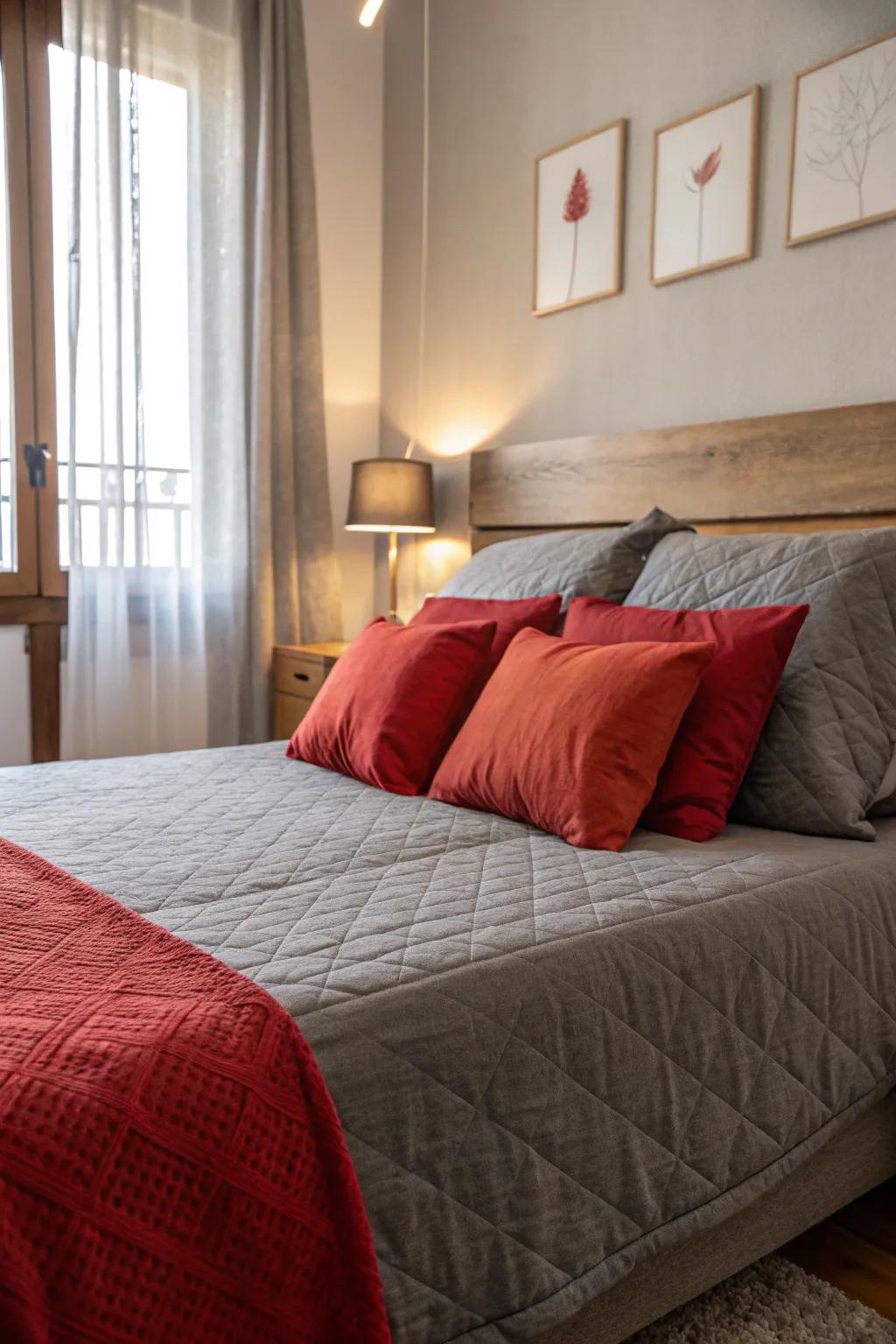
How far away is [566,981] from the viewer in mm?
1173

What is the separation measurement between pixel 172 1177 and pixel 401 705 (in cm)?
123

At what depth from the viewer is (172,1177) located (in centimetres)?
89

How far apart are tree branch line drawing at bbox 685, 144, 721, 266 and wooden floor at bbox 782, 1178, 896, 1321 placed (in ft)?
6.77

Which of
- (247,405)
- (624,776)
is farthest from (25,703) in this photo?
(624,776)

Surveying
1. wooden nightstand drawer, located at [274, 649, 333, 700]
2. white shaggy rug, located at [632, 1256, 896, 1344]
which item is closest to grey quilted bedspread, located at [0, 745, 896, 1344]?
white shaggy rug, located at [632, 1256, 896, 1344]

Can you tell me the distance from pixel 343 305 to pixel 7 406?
1238 mm

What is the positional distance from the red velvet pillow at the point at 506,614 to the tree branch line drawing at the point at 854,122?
1.05 m

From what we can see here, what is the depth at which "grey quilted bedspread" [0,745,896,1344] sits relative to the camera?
3.41 feet

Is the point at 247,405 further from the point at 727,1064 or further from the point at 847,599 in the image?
the point at 727,1064

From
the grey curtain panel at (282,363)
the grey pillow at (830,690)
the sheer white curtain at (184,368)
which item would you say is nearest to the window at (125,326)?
the sheer white curtain at (184,368)

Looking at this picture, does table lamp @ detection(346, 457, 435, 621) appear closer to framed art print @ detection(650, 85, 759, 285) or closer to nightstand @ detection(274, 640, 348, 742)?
nightstand @ detection(274, 640, 348, 742)

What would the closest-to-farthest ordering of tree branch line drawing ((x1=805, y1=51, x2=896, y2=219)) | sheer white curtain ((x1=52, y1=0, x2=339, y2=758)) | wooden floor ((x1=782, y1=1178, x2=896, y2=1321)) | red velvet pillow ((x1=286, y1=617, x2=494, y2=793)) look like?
1. wooden floor ((x1=782, y1=1178, x2=896, y2=1321))
2. red velvet pillow ((x1=286, y1=617, x2=494, y2=793))
3. tree branch line drawing ((x1=805, y1=51, x2=896, y2=219))
4. sheer white curtain ((x1=52, y1=0, x2=339, y2=758))

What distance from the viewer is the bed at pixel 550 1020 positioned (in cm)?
104

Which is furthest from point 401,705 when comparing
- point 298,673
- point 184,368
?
point 184,368
